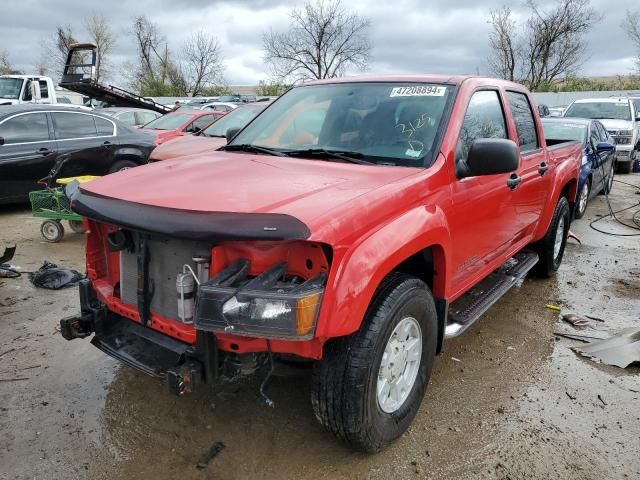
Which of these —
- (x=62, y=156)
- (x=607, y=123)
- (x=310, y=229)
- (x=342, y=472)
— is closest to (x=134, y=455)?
(x=342, y=472)

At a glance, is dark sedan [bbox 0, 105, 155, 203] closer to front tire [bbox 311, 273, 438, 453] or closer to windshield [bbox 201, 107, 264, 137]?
windshield [bbox 201, 107, 264, 137]

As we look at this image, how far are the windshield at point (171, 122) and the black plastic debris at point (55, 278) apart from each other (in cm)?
642

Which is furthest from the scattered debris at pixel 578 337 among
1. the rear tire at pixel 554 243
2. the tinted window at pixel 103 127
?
the tinted window at pixel 103 127

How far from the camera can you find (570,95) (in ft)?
104

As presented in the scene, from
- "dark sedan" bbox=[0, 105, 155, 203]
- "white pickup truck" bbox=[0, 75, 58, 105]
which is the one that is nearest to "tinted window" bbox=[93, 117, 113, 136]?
"dark sedan" bbox=[0, 105, 155, 203]

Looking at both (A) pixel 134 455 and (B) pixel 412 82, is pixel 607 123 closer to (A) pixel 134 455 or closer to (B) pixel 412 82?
(B) pixel 412 82

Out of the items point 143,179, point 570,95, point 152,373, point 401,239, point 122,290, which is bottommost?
point 152,373

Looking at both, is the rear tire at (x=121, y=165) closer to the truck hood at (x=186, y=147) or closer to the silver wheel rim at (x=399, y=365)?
the truck hood at (x=186, y=147)

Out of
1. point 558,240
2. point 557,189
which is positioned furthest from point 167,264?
point 558,240

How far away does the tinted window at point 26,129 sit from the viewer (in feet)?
25.3

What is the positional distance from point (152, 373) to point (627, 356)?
328cm

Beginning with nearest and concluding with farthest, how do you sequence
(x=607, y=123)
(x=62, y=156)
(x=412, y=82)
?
(x=412, y=82)
(x=62, y=156)
(x=607, y=123)

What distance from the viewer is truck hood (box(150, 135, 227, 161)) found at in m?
6.88

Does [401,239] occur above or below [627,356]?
above
